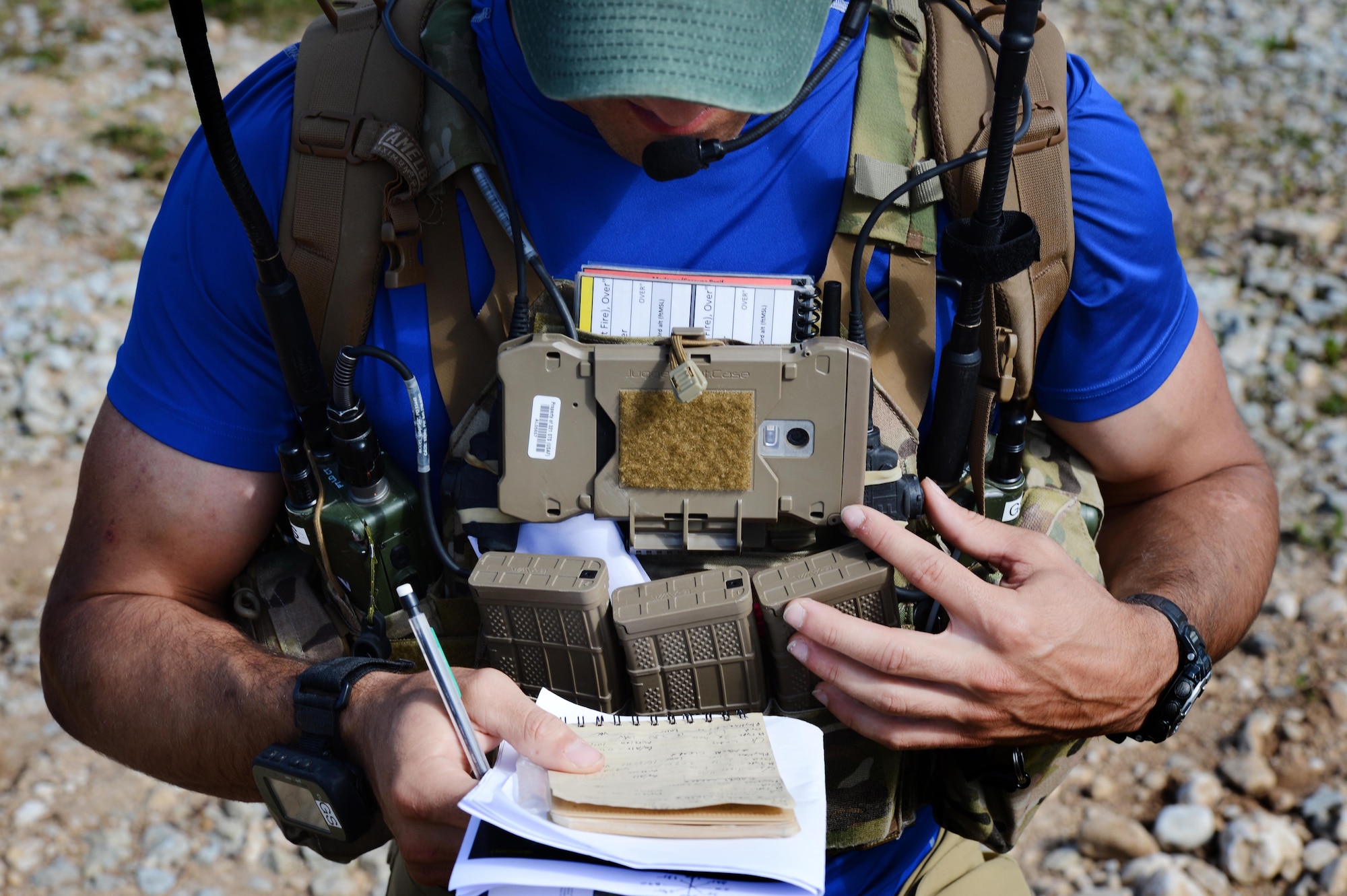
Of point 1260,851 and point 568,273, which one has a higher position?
point 568,273

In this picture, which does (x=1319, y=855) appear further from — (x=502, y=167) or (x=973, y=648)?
(x=502, y=167)

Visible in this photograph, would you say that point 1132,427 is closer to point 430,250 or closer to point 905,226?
point 905,226

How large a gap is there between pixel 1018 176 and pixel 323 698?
1.42 meters

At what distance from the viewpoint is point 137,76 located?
6.93m

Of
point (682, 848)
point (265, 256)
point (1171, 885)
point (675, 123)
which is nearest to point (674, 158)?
point (675, 123)

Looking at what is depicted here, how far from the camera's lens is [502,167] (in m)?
1.86

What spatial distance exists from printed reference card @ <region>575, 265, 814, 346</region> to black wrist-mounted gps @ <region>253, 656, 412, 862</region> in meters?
0.70

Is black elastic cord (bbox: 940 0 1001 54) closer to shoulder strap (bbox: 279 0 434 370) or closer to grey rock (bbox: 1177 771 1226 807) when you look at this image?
shoulder strap (bbox: 279 0 434 370)

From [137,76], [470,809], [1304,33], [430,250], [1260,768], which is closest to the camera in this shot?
[470,809]

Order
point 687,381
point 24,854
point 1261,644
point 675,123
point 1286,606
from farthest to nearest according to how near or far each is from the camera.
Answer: point 1286,606, point 1261,644, point 24,854, point 675,123, point 687,381

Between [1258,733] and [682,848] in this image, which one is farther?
[1258,733]

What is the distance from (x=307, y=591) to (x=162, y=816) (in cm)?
186

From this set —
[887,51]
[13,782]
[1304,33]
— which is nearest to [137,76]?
Answer: [13,782]

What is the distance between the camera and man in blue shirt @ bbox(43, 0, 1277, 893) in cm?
173
